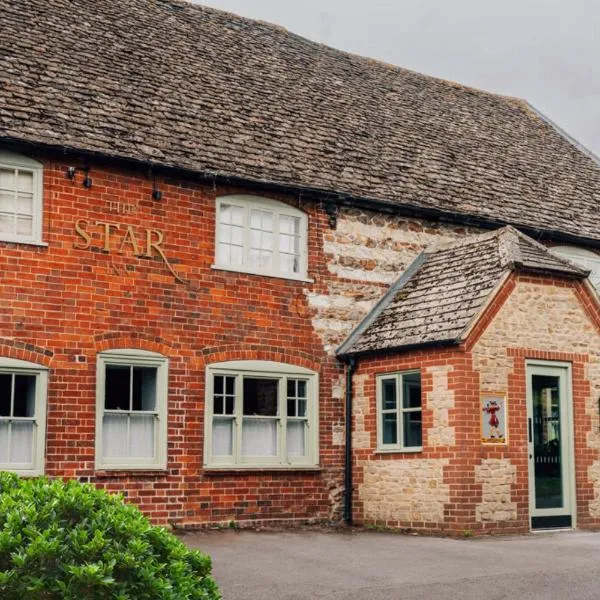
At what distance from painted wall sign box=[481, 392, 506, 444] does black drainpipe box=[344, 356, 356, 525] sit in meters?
2.62

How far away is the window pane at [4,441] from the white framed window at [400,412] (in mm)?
5718

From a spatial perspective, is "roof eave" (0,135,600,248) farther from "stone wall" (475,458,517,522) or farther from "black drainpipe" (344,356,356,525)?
"stone wall" (475,458,517,522)

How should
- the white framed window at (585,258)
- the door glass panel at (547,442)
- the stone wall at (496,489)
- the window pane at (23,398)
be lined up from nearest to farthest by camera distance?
1. the window pane at (23,398)
2. the stone wall at (496,489)
3. the door glass panel at (547,442)
4. the white framed window at (585,258)

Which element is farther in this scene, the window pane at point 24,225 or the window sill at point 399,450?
the window sill at point 399,450

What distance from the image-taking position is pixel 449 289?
1579 cm

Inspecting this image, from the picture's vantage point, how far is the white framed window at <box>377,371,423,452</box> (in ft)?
50.5

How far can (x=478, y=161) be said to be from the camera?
20.2m

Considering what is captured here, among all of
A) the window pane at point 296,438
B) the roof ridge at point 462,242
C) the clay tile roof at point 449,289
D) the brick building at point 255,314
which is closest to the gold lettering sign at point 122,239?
the brick building at point 255,314

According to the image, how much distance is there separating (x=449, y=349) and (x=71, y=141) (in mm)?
6149

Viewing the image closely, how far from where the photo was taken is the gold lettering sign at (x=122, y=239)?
14445mm

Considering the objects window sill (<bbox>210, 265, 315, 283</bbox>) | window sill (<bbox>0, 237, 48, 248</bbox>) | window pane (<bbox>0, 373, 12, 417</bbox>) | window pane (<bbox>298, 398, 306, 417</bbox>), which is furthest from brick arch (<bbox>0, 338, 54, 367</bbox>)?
window pane (<bbox>298, 398, 306, 417</bbox>)

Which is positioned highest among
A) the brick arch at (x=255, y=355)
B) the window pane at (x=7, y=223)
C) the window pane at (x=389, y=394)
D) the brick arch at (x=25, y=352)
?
the window pane at (x=7, y=223)

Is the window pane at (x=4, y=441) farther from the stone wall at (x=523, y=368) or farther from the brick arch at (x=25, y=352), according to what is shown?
the stone wall at (x=523, y=368)

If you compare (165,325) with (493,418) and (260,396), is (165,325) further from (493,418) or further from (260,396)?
(493,418)
